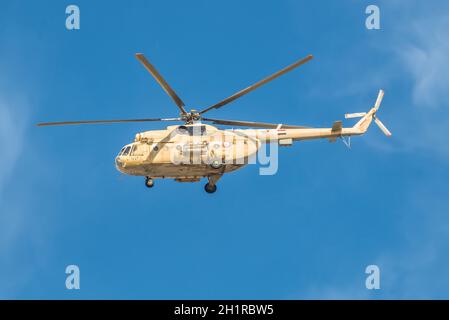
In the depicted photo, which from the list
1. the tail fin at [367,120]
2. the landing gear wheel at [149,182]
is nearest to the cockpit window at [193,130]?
the landing gear wheel at [149,182]

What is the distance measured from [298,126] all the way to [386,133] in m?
6.17

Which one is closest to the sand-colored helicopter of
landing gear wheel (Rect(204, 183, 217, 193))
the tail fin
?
landing gear wheel (Rect(204, 183, 217, 193))

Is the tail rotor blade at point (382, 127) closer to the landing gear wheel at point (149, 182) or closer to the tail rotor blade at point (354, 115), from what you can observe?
the tail rotor blade at point (354, 115)

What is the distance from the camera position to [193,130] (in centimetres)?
5716

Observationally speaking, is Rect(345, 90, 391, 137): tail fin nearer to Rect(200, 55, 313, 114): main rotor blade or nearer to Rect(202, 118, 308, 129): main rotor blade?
Rect(202, 118, 308, 129): main rotor blade

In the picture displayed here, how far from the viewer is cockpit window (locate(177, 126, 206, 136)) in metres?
57.1

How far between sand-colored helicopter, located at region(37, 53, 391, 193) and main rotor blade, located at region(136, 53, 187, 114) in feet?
0.19

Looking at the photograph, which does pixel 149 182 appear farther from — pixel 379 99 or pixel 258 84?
pixel 379 99

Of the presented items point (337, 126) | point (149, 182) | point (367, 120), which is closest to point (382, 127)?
point (367, 120)

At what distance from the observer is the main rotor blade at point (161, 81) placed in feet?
171

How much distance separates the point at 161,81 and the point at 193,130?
456 cm

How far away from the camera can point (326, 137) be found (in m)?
58.6
